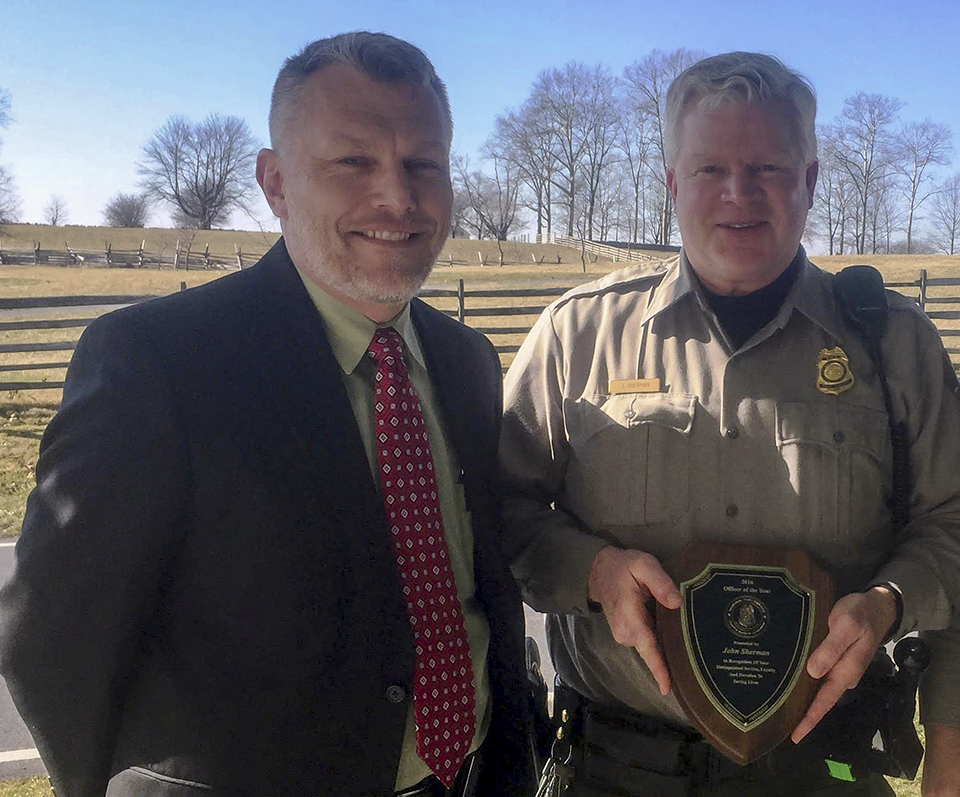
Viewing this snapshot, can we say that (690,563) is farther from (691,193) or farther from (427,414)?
(691,193)

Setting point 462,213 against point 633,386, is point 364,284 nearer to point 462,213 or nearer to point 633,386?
point 633,386

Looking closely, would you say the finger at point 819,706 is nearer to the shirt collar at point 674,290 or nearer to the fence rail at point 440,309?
the shirt collar at point 674,290

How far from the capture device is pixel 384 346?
1.78m

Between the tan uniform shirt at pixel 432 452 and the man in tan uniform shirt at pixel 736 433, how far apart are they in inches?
7.7

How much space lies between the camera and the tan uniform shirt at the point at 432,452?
168 centimetres

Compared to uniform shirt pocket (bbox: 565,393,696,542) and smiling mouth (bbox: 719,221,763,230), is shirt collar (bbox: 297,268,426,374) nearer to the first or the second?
uniform shirt pocket (bbox: 565,393,696,542)

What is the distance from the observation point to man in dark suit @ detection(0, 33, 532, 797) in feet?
4.59

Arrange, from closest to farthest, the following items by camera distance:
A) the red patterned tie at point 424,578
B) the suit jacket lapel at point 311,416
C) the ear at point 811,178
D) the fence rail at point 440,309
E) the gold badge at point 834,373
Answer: the suit jacket lapel at point 311,416 < the red patterned tie at point 424,578 < the gold badge at point 834,373 < the ear at point 811,178 < the fence rail at point 440,309

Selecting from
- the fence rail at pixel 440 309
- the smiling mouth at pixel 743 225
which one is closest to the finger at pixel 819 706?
the smiling mouth at pixel 743 225

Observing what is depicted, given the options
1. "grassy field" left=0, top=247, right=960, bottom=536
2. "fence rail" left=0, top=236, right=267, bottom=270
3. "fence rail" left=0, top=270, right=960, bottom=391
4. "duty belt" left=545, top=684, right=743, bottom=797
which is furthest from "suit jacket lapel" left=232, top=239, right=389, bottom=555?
"fence rail" left=0, top=236, right=267, bottom=270

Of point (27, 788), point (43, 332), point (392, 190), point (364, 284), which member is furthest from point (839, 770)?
point (43, 332)

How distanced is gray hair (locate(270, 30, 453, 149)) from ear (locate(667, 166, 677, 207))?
649 mm

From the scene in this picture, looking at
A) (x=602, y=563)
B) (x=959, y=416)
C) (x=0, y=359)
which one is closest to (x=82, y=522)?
(x=602, y=563)

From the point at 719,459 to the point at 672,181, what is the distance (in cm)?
72
